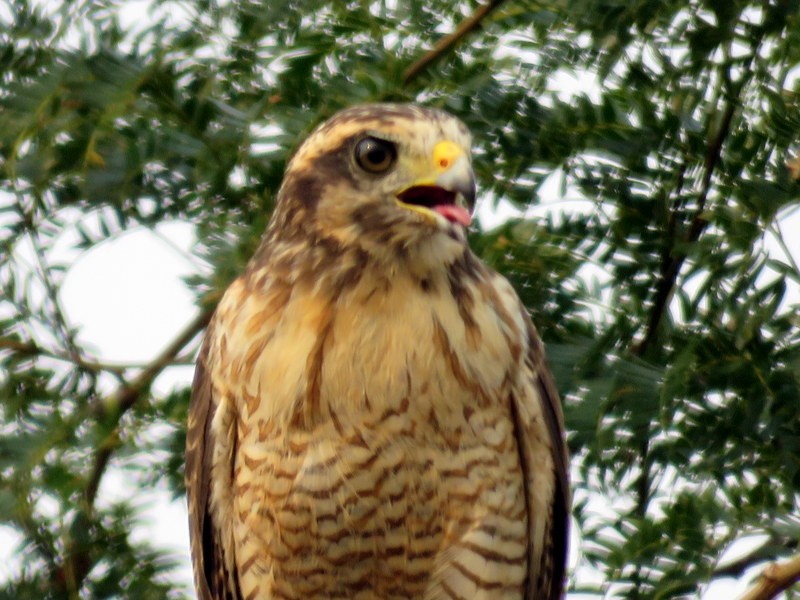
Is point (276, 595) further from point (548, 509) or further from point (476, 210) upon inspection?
point (476, 210)

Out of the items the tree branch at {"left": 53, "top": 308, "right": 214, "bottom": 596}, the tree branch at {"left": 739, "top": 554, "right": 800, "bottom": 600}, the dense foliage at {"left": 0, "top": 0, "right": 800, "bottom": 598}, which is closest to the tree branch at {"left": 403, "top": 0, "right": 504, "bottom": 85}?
the dense foliage at {"left": 0, "top": 0, "right": 800, "bottom": 598}

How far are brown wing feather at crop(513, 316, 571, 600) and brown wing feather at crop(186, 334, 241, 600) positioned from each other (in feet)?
2.17

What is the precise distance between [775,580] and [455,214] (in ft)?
2.86

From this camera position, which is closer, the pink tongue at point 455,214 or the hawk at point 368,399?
the pink tongue at point 455,214

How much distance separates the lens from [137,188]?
121 inches

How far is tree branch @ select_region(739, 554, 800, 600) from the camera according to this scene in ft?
7.27

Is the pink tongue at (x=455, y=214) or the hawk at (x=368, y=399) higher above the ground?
the pink tongue at (x=455, y=214)

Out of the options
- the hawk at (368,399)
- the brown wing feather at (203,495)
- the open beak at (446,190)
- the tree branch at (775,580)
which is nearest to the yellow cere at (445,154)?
the open beak at (446,190)

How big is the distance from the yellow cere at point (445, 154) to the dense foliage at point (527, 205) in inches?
11.6

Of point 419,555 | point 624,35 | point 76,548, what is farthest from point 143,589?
point 624,35

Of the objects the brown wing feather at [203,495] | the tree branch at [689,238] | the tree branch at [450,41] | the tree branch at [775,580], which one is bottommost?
the brown wing feather at [203,495]

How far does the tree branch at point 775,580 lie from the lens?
87.3 inches

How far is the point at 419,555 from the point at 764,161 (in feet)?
3.54

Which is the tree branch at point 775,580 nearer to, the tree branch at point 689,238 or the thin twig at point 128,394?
the tree branch at point 689,238
